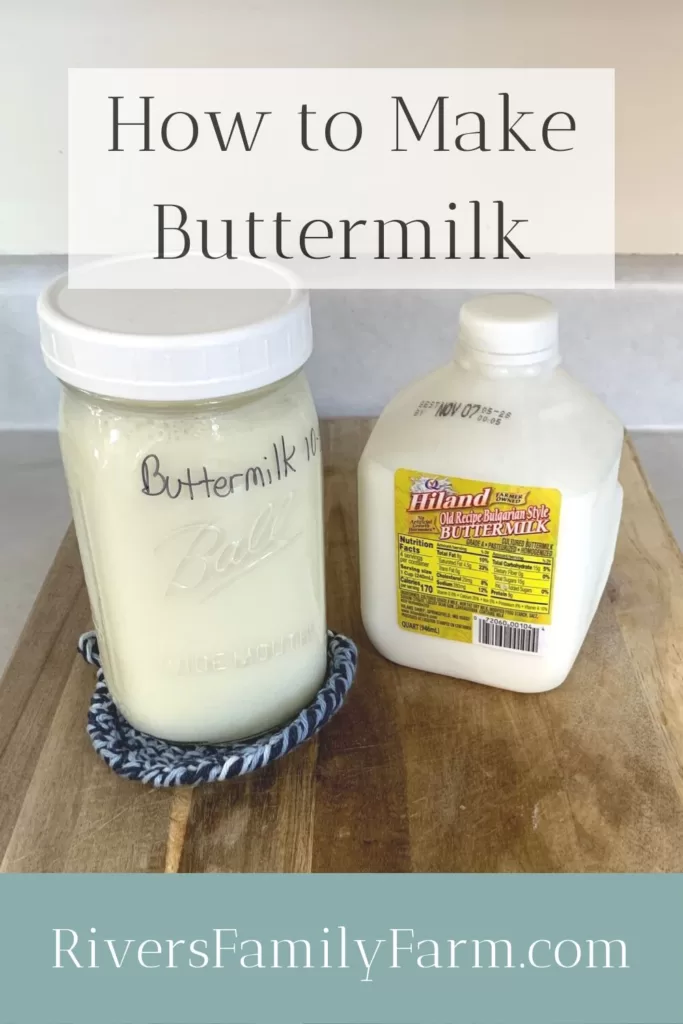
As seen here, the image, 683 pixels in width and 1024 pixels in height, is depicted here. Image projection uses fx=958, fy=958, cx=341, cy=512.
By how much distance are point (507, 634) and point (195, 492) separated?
191mm

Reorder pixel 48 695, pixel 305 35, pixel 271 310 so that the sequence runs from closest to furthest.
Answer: pixel 271 310 → pixel 48 695 → pixel 305 35

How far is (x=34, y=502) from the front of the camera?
758mm

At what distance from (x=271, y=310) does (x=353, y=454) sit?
375 millimetres

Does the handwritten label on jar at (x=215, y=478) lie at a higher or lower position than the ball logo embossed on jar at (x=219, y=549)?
higher

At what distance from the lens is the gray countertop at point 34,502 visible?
0.66 metres

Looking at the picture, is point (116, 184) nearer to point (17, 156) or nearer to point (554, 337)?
point (17, 156)

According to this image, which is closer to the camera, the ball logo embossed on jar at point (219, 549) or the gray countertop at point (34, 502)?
the ball logo embossed on jar at point (219, 549)

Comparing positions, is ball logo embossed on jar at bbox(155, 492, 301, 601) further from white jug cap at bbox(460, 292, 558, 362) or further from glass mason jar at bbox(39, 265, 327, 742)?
white jug cap at bbox(460, 292, 558, 362)

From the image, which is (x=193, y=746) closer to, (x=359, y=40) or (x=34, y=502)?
(x=34, y=502)

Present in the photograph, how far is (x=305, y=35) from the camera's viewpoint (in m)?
0.67

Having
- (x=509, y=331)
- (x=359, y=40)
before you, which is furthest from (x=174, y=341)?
(x=359, y=40)

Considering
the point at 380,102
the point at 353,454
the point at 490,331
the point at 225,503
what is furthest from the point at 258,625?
the point at 380,102

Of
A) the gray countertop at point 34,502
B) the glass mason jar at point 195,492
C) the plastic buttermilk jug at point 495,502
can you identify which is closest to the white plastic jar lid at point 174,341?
the glass mason jar at point 195,492

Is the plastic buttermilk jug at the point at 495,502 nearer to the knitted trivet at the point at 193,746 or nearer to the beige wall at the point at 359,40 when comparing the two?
the knitted trivet at the point at 193,746
